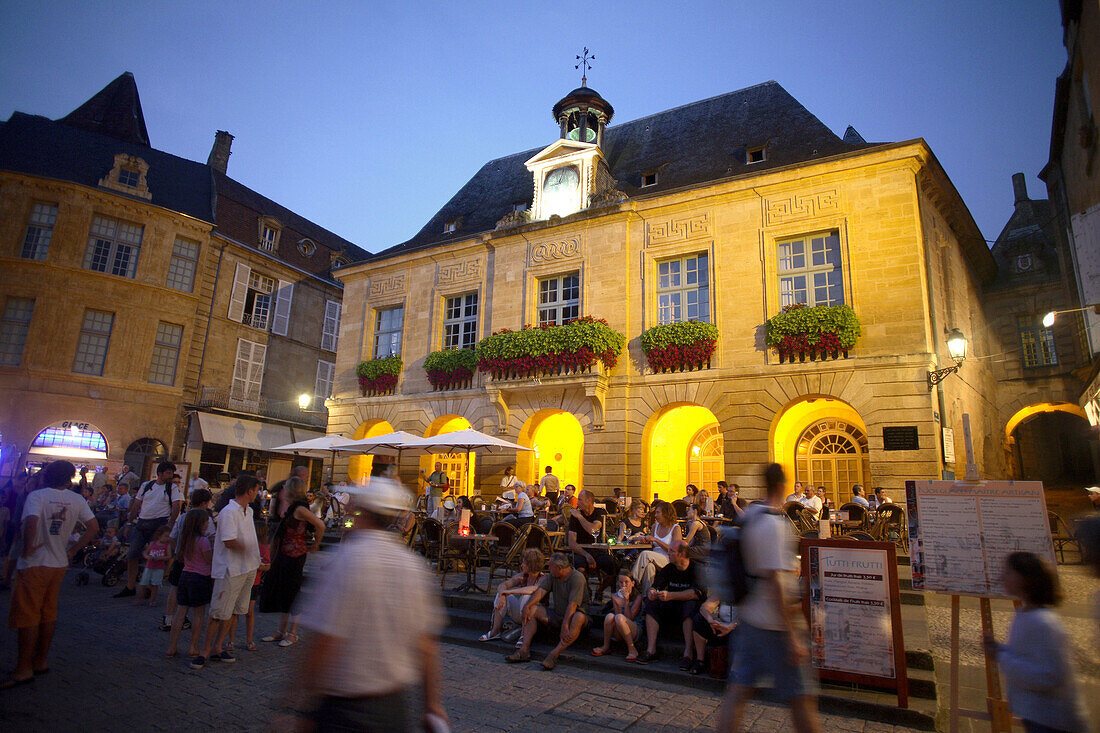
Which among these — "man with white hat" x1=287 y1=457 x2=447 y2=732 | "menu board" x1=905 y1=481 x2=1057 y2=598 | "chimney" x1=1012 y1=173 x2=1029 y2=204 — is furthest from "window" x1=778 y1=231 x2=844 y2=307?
"chimney" x1=1012 y1=173 x2=1029 y2=204

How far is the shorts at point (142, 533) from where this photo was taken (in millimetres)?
7973

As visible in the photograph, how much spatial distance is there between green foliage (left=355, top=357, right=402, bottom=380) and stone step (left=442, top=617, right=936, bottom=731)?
11.5 meters

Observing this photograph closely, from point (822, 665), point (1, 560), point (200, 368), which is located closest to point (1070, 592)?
point (822, 665)

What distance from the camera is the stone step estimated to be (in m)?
4.36

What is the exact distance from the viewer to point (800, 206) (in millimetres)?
12664

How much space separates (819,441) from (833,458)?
1.52 feet

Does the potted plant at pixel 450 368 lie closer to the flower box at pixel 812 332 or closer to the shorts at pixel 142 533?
the flower box at pixel 812 332

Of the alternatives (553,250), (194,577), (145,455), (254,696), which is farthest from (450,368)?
(145,455)

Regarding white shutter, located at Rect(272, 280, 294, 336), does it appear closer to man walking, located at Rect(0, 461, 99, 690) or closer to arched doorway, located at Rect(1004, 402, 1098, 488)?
man walking, located at Rect(0, 461, 99, 690)

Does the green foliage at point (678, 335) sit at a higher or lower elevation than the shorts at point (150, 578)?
higher

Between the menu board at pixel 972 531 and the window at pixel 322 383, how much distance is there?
A: 25250mm

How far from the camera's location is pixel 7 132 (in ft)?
65.3

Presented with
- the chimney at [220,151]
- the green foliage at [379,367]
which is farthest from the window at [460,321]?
the chimney at [220,151]

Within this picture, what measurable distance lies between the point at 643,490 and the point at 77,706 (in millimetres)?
10340
